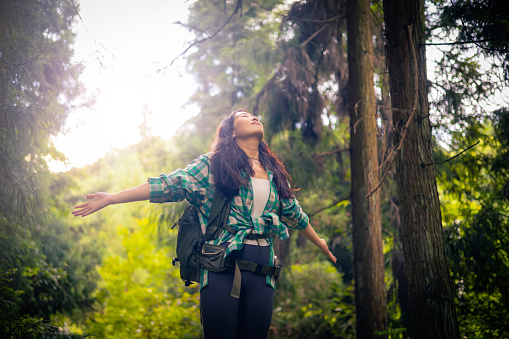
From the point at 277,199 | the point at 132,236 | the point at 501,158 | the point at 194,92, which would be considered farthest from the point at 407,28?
the point at 194,92

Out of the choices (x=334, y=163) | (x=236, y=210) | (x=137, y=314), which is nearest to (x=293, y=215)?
(x=236, y=210)

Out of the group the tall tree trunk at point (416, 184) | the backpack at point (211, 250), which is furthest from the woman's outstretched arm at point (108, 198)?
the tall tree trunk at point (416, 184)

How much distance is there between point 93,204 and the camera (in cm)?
225

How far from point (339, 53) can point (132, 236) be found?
5.86 m

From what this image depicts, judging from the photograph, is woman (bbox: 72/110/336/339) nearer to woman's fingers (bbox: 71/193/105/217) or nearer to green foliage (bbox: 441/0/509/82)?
woman's fingers (bbox: 71/193/105/217)

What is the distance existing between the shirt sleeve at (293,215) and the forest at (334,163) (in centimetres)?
60

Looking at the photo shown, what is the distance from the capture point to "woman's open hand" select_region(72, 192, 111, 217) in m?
2.20

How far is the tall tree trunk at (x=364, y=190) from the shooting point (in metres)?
4.61

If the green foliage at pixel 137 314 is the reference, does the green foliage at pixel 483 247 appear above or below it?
above

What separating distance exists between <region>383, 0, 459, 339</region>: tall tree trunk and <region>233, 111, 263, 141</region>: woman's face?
1.10m

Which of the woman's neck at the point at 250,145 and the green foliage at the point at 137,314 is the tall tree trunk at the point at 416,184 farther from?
the green foliage at the point at 137,314

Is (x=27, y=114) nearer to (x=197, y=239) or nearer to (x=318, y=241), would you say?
(x=197, y=239)

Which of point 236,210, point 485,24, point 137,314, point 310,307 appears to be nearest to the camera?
point 236,210

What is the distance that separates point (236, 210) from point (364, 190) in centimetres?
265
